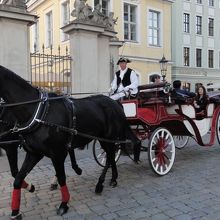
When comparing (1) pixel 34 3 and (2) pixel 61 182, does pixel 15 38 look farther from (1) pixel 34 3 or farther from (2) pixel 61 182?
(1) pixel 34 3

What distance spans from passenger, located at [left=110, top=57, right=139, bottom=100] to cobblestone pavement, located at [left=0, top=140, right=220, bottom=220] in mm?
1479

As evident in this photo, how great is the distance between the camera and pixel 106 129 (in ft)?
20.4

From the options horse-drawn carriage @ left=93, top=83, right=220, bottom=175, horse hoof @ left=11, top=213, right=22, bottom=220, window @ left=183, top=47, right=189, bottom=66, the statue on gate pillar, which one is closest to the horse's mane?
horse hoof @ left=11, top=213, right=22, bottom=220

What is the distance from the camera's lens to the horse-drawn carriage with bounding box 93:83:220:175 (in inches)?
280

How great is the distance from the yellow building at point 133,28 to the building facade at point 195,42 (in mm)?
3711

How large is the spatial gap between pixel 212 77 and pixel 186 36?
5508mm

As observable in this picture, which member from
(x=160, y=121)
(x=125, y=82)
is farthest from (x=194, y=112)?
(x=125, y=82)

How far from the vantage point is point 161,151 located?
7113 millimetres

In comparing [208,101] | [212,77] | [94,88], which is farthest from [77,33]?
[212,77]

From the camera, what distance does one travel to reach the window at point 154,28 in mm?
31156

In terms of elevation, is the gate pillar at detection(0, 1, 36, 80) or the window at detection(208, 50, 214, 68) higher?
the window at detection(208, 50, 214, 68)

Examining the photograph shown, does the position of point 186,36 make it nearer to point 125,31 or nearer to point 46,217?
point 125,31

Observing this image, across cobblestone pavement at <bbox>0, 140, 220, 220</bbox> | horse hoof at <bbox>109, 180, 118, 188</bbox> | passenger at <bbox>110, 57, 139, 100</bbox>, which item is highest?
passenger at <bbox>110, 57, 139, 100</bbox>

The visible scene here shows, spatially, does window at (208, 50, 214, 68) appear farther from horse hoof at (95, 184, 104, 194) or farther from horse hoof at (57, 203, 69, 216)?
horse hoof at (57, 203, 69, 216)
